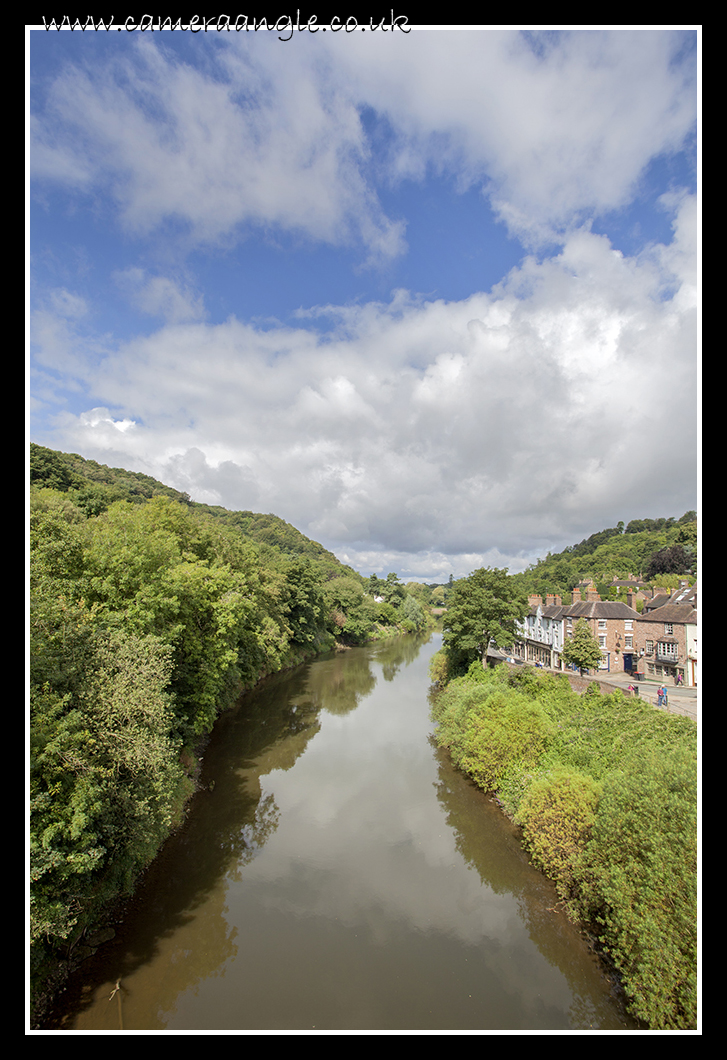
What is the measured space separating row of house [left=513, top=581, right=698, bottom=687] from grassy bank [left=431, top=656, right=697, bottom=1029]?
1081cm

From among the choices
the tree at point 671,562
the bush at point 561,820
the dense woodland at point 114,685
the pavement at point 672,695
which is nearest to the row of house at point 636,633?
the pavement at point 672,695

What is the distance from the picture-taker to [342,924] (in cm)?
1037

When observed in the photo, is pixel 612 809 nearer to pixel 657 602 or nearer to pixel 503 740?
pixel 503 740

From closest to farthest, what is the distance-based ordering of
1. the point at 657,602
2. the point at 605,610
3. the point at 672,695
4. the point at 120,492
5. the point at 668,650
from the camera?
the point at 672,695 < the point at 668,650 < the point at 605,610 < the point at 657,602 < the point at 120,492

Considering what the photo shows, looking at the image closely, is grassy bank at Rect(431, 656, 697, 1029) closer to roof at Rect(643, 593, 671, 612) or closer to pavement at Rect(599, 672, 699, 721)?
pavement at Rect(599, 672, 699, 721)

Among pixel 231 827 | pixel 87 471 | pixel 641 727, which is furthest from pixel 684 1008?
pixel 87 471

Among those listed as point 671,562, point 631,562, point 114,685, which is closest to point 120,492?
point 114,685

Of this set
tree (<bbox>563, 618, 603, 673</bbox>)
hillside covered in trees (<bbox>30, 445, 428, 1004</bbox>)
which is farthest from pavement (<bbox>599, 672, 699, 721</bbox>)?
hillside covered in trees (<bbox>30, 445, 428, 1004</bbox>)

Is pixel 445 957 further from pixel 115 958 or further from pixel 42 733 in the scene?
pixel 42 733

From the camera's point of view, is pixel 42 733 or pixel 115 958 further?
pixel 115 958

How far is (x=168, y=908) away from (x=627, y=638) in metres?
30.1

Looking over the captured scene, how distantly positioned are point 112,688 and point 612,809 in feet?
38.2

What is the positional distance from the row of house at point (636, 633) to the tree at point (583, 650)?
3.49 feet
